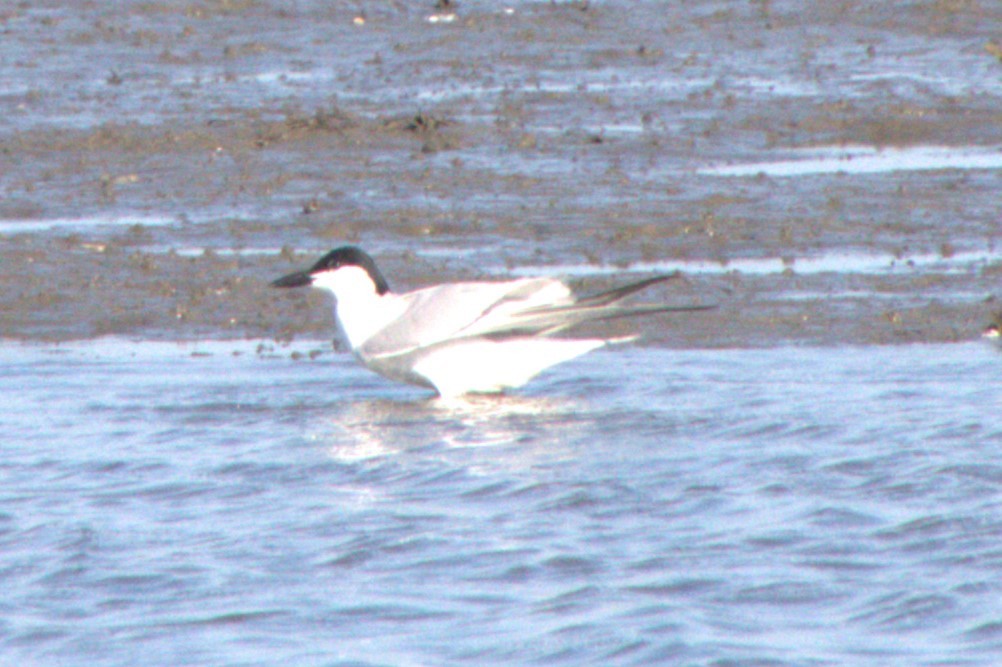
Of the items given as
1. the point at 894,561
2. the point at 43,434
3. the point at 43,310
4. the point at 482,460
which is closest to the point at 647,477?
the point at 482,460

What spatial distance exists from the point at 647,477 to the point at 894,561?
124cm

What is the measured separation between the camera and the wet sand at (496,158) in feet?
34.4

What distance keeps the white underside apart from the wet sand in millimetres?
1393

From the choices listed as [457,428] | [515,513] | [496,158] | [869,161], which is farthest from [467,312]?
[869,161]

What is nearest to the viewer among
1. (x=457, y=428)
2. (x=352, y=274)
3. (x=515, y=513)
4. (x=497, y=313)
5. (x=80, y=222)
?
(x=515, y=513)

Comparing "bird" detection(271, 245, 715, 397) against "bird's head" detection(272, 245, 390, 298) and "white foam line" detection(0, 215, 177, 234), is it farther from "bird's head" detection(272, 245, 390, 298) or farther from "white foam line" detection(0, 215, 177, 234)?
"white foam line" detection(0, 215, 177, 234)

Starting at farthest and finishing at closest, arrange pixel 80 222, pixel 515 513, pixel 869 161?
pixel 869 161, pixel 80 222, pixel 515 513

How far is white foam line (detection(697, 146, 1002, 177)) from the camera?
13.4 meters

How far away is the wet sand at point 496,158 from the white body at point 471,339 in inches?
55.6

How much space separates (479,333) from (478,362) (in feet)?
0.49

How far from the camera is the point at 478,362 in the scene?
27.6ft

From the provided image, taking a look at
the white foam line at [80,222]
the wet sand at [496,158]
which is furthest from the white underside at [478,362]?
the white foam line at [80,222]

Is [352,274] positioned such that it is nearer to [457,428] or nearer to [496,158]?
[457,428]

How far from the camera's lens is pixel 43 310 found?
34.2ft
